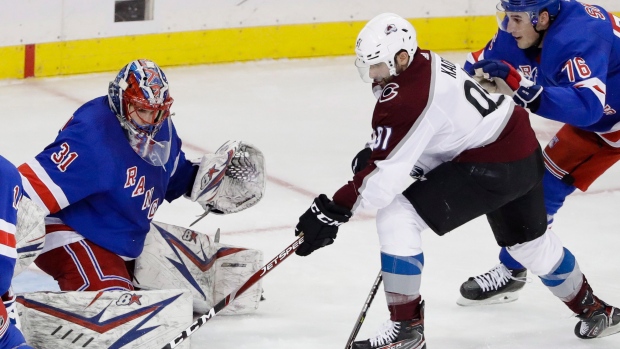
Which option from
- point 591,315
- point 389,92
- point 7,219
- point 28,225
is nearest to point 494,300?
point 591,315

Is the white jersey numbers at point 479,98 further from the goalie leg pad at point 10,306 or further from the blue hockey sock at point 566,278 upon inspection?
the goalie leg pad at point 10,306

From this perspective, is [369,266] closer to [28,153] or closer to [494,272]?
[494,272]

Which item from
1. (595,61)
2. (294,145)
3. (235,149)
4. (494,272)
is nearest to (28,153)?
(294,145)

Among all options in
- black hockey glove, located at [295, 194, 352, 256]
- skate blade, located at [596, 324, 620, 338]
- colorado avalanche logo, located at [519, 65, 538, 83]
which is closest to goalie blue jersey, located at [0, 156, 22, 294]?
black hockey glove, located at [295, 194, 352, 256]

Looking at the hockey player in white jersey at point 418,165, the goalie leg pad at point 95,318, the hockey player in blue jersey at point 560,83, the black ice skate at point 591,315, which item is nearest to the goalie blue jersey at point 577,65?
the hockey player in blue jersey at point 560,83

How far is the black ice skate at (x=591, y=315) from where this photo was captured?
373 centimetres

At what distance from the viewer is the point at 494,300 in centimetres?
406

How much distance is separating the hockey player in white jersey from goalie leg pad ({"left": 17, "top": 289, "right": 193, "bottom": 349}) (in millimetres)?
465

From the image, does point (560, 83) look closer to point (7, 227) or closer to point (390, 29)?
point (390, 29)

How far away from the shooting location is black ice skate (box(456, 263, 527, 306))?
4.02 metres

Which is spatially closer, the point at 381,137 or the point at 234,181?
the point at 381,137

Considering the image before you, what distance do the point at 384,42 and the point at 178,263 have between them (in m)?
1.03

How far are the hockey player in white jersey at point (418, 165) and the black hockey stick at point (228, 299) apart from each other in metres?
0.04

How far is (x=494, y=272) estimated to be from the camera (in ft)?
13.4
